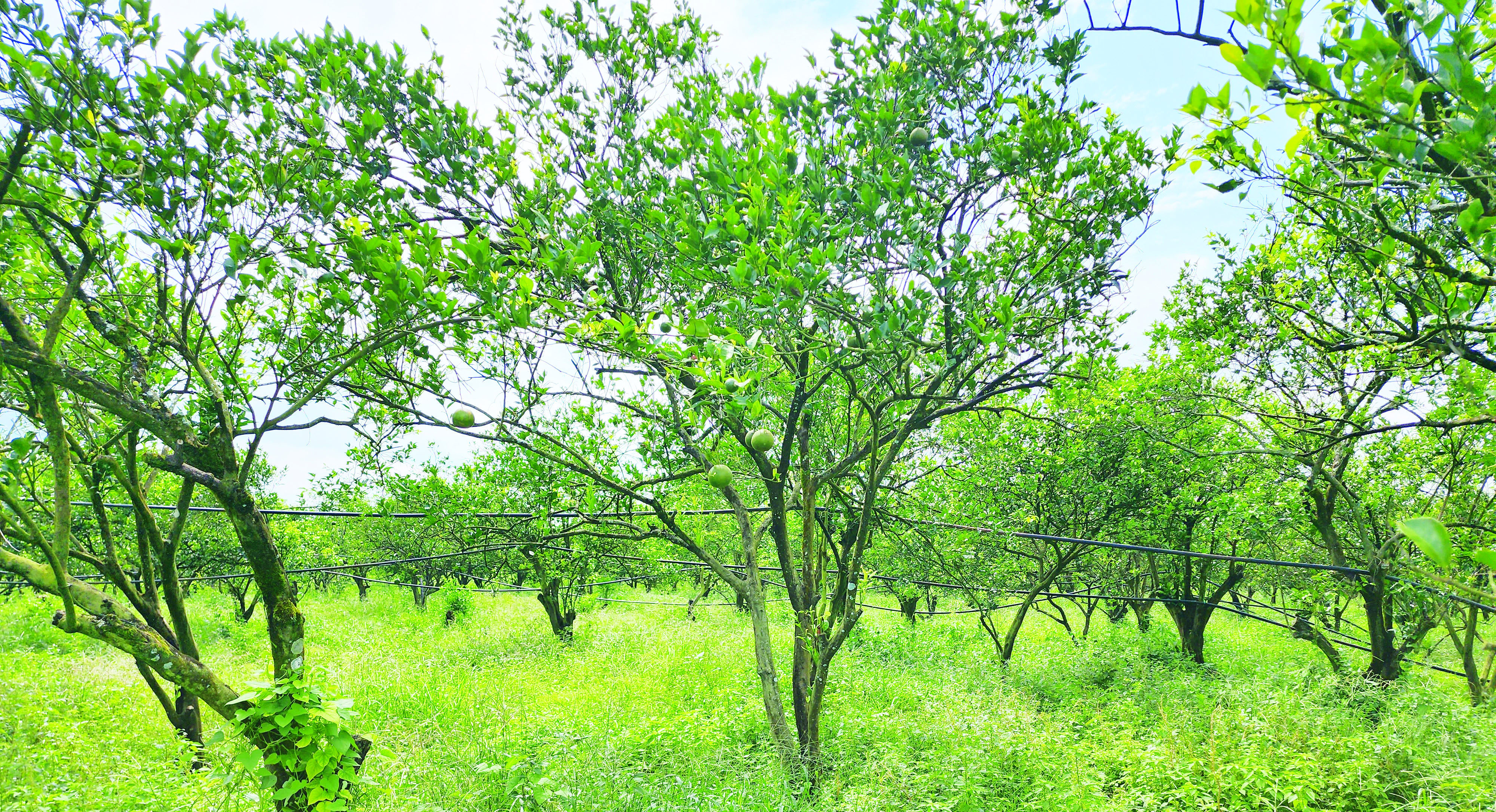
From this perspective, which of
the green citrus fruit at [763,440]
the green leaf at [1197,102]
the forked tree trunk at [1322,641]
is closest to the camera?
the green leaf at [1197,102]

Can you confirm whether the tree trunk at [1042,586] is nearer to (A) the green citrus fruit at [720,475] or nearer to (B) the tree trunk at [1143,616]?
(B) the tree trunk at [1143,616]

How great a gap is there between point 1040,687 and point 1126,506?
3.50 meters

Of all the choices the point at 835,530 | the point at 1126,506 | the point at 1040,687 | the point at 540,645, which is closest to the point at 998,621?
the point at 1040,687

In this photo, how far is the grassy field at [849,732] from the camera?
6.04 m

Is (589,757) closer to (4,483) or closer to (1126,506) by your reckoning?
(4,483)

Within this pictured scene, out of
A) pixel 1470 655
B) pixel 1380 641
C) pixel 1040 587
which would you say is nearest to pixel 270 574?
pixel 1040 587

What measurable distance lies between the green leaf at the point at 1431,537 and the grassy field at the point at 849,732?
13.3 feet

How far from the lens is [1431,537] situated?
2.87 ft

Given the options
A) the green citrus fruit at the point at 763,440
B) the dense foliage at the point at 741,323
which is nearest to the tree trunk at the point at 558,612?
the dense foliage at the point at 741,323

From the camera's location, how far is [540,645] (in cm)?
1648

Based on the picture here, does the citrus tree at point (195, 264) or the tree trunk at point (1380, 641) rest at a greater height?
the citrus tree at point (195, 264)

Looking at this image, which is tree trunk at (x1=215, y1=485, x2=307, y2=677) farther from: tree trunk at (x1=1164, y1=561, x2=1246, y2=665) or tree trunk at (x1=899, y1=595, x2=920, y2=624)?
tree trunk at (x1=899, y1=595, x2=920, y2=624)

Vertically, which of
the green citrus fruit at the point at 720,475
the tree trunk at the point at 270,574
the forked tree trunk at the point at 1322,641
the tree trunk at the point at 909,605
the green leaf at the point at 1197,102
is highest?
the green leaf at the point at 1197,102

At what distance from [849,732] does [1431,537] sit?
325 inches
